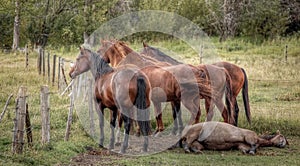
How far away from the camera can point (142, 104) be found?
1008 centimetres

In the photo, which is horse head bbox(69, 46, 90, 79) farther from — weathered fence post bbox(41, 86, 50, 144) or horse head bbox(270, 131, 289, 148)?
horse head bbox(270, 131, 289, 148)

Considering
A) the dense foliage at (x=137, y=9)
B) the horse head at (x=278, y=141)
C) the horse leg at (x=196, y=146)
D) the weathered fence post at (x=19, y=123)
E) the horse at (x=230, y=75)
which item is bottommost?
the horse leg at (x=196, y=146)

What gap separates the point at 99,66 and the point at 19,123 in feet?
8.75

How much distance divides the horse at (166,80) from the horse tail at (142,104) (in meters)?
Result: 1.28

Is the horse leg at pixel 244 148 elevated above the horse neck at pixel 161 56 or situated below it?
below

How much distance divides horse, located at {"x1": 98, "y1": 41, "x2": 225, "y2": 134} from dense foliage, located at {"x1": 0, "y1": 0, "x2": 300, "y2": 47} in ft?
47.4

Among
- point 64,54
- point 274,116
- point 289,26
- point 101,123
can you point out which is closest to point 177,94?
point 101,123

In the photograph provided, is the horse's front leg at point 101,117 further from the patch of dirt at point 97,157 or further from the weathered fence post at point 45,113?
the weathered fence post at point 45,113

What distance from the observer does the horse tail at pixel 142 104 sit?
32.9ft

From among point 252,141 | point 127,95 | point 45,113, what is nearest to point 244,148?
point 252,141

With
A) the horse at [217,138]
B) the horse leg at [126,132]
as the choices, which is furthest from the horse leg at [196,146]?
the horse leg at [126,132]

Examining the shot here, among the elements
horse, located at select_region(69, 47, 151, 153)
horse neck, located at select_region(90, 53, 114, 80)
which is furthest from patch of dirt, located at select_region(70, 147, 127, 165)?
horse neck, located at select_region(90, 53, 114, 80)

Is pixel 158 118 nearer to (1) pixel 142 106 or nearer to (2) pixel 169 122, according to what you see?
(2) pixel 169 122

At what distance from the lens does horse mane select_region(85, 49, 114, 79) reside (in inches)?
435
